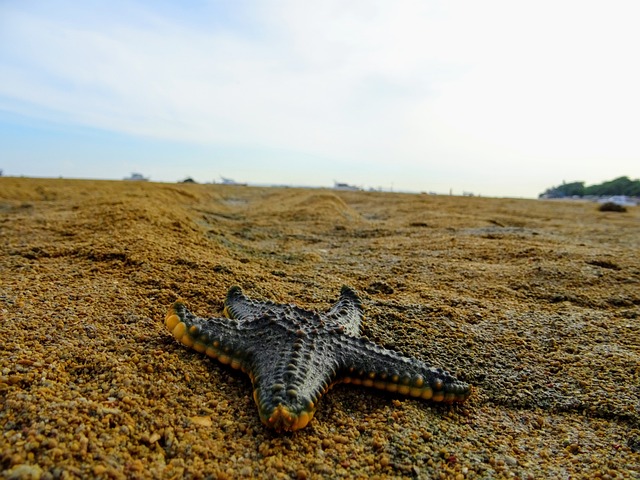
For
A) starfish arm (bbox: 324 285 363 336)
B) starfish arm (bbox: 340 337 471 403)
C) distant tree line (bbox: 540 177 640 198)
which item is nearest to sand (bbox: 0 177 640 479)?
starfish arm (bbox: 340 337 471 403)

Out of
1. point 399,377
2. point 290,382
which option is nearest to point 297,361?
point 290,382

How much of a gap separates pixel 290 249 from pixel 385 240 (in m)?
1.92

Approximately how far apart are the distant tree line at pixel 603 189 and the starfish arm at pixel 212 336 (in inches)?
1845

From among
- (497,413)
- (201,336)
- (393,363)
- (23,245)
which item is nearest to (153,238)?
(23,245)

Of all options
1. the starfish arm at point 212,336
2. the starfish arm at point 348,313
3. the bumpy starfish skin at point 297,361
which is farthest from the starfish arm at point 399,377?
the starfish arm at point 212,336

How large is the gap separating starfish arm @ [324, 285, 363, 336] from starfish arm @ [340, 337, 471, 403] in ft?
1.22

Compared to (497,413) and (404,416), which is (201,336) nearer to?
(404,416)

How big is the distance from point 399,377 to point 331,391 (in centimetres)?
41

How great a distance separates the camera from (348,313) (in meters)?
A: 3.13

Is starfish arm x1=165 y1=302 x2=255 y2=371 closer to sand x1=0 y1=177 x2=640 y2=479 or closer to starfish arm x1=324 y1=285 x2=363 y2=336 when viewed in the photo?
sand x1=0 y1=177 x2=640 y2=479

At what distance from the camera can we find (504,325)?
3.54 metres

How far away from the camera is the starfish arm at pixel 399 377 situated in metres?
2.35

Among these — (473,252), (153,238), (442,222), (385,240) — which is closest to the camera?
(153,238)

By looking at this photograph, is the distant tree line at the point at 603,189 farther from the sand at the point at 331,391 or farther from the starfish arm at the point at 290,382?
the starfish arm at the point at 290,382
